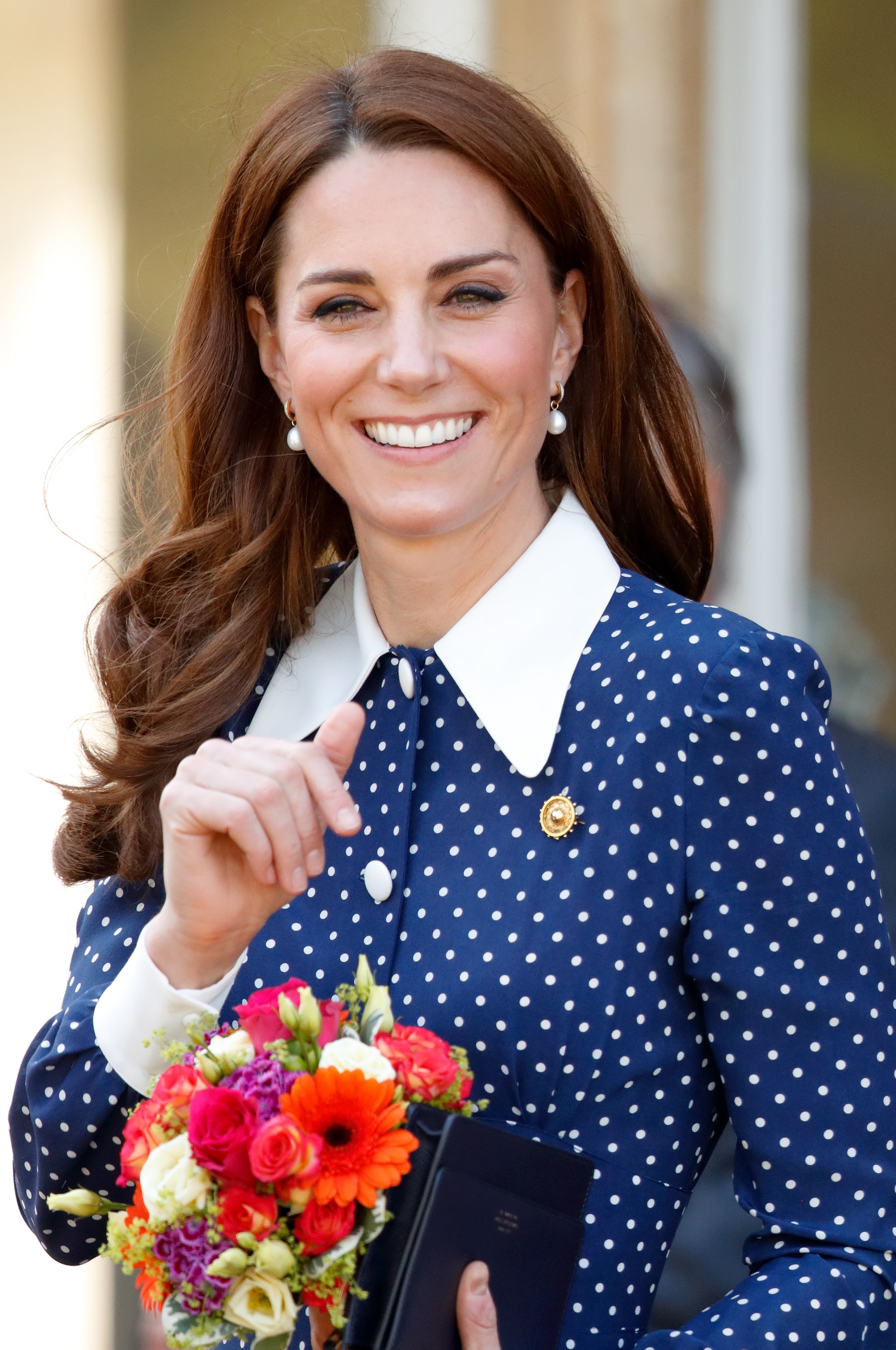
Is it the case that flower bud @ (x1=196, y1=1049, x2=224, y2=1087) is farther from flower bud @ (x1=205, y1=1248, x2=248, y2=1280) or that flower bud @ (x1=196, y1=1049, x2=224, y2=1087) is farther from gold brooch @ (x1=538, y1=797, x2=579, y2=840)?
gold brooch @ (x1=538, y1=797, x2=579, y2=840)

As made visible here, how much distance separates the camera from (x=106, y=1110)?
1.84 metres

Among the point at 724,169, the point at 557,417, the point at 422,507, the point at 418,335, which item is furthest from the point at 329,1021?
the point at 724,169

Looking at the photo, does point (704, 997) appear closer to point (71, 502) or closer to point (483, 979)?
point (483, 979)

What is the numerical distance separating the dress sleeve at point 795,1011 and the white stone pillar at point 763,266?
2.10 meters

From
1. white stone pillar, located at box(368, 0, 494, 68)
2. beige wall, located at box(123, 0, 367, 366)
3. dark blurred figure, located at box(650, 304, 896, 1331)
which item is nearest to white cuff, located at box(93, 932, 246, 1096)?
dark blurred figure, located at box(650, 304, 896, 1331)

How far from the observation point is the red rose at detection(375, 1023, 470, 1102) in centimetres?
141

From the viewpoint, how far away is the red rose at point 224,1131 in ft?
4.36

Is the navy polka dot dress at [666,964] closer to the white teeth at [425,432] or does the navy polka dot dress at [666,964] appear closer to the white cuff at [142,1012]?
the white cuff at [142,1012]

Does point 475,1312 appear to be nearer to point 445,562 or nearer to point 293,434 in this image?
point 445,562

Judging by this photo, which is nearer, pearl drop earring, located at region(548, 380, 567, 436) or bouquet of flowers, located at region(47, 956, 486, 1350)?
bouquet of flowers, located at region(47, 956, 486, 1350)

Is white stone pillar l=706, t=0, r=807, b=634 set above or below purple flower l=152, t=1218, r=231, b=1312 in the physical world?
above

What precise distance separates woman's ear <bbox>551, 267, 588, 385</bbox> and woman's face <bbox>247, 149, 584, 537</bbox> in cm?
9

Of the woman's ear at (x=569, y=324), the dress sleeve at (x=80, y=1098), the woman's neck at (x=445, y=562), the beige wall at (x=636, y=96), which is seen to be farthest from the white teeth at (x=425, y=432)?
the beige wall at (x=636, y=96)

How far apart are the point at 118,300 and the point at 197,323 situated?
195cm
